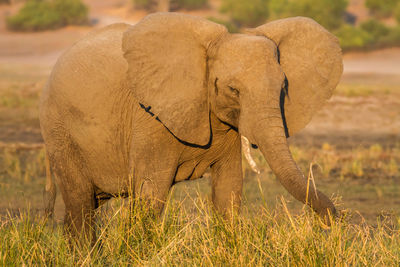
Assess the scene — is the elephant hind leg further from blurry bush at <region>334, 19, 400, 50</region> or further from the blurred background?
blurry bush at <region>334, 19, 400, 50</region>

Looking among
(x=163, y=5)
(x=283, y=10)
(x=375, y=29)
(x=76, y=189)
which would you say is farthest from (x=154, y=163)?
(x=283, y=10)

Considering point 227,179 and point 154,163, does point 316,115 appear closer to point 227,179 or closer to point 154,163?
Answer: point 227,179

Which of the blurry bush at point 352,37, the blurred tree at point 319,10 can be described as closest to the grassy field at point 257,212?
the blurry bush at point 352,37

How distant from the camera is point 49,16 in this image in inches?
1427

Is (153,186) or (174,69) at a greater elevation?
(174,69)

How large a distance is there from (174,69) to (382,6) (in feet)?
113

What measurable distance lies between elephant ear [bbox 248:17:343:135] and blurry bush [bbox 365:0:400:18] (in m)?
33.7

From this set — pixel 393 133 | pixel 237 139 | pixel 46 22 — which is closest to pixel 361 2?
pixel 46 22

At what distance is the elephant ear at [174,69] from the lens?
4.79 m

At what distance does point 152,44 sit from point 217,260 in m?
1.46

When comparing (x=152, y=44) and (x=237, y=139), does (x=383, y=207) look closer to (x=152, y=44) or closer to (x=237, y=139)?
(x=237, y=139)

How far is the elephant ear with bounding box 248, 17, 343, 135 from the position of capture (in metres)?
4.94

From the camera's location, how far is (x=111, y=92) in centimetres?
524

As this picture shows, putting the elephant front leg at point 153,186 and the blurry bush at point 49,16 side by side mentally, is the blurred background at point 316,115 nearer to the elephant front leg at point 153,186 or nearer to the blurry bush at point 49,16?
the blurry bush at point 49,16
